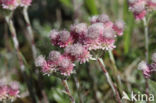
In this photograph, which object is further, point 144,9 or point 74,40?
point 144,9

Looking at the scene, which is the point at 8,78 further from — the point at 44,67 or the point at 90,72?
the point at 44,67

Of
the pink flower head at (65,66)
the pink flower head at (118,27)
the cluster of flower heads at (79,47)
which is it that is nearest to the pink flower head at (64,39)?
the cluster of flower heads at (79,47)

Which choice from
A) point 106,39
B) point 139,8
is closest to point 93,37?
point 106,39

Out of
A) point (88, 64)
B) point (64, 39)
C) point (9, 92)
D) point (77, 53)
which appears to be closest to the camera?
point (77, 53)

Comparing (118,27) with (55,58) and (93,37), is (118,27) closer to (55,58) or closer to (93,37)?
(93,37)

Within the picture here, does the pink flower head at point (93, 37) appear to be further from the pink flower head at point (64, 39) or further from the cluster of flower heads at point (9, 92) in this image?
the cluster of flower heads at point (9, 92)

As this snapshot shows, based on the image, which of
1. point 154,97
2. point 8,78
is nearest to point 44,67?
point 154,97
